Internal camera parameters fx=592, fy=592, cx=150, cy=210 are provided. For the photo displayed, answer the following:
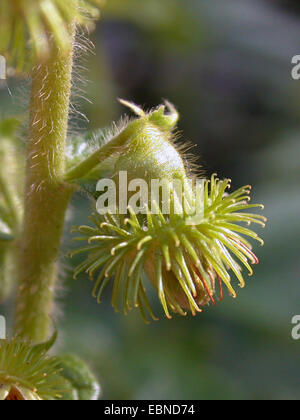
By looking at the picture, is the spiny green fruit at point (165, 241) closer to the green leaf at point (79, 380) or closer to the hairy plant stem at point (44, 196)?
the hairy plant stem at point (44, 196)

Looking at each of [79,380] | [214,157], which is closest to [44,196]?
[79,380]

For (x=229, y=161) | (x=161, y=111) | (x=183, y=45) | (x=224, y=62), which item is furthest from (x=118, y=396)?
(x=224, y=62)

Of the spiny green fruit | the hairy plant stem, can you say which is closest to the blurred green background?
the hairy plant stem

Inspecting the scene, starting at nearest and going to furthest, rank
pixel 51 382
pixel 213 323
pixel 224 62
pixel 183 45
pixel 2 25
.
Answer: pixel 2 25
pixel 51 382
pixel 213 323
pixel 183 45
pixel 224 62

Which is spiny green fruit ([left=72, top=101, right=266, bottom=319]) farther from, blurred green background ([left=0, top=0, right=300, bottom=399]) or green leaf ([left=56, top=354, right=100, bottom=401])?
blurred green background ([left=0, top=0, right=300, bottom=399])

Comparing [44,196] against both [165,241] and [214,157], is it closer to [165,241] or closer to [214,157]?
[165,241]

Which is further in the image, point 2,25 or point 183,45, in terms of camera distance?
point 183,45

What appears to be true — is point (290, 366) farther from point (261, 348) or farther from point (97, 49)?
point (97, 49)
